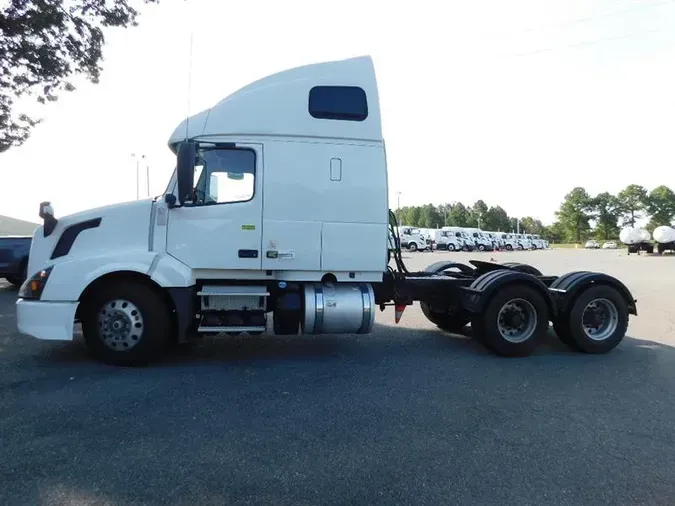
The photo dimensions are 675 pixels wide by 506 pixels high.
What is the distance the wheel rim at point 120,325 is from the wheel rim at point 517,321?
16.0 ft

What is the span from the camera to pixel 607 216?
109 m

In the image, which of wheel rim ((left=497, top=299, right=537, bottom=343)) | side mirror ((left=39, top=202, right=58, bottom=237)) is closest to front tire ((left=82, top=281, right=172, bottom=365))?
side mirror ((left=39, top=202, right=58, bottom=237))

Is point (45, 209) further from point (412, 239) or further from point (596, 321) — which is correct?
point (412, 239)

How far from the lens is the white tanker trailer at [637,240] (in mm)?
48844

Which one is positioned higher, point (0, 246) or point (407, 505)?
point (0, 246)

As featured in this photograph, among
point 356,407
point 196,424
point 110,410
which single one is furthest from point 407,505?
point 110,410

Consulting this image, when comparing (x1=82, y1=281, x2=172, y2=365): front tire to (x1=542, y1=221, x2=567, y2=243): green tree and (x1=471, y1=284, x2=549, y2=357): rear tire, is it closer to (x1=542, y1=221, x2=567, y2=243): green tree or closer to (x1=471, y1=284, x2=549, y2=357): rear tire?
(x1=471, y1=284, x2=549, y2=357): rear tire

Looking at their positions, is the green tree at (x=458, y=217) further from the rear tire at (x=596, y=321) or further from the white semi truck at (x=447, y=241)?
the rear tire at (x=596, y=321)

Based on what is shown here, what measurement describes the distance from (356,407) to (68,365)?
12.6ft

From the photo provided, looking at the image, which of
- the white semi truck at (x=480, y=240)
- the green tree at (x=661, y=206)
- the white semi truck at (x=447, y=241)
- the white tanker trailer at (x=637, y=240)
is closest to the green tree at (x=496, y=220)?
the green tree at (x=661, y=206)

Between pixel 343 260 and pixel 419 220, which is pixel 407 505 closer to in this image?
pixel 343 260

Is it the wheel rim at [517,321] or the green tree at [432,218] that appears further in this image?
the green tree at [432,218]

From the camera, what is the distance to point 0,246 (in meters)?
14.0

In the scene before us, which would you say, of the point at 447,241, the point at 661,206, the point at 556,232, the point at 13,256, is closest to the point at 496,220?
the point at 556,232
